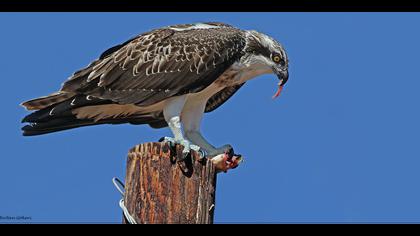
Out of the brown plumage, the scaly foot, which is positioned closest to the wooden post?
the scaly foot

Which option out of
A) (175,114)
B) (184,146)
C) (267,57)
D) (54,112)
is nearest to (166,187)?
(184,146)

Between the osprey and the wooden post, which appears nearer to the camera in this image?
the wooden post

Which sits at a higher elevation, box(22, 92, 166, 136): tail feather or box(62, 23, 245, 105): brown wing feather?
box(62, 23, 245, 105): brown wing feather

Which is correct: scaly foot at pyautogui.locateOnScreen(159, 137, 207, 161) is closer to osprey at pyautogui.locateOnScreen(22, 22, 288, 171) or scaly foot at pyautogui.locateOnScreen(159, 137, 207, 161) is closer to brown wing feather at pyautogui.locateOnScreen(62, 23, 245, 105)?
osprey at pyautogui.locateOnScreen(22, 22, 288, 171)

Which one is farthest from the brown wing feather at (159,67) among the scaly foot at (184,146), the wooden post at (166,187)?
the wooden post at (166,187)

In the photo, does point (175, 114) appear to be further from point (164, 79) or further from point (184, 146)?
point (184, 146)

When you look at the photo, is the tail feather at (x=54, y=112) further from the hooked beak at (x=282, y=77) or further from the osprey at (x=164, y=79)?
the hooked beak at (x=282, y=77)

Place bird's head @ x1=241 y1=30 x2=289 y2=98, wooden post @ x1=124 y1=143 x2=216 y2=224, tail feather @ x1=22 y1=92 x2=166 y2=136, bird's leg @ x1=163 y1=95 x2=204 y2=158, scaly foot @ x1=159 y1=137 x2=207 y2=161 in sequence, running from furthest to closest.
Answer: bird's head @ x1=241 y1=30 x2=289 y2=98 < tail feather @ x1=22 y1=92 x2=166 y2=136 < bird's leg @ x1=163 y1=95 x2=204 y2=158 < scaly foot @ x1=159 y1=137 x2=207 y2=161 < wooden post @ x1=124 y1=143 x2=216 y2=224

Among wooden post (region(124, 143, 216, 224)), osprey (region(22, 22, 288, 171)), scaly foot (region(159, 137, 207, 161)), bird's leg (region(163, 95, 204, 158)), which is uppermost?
osprey (region(22, 22, 288, 171))
